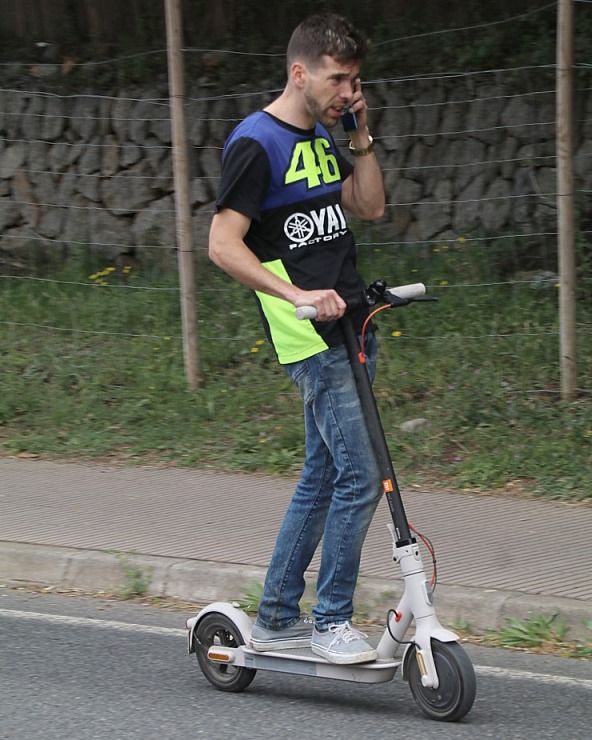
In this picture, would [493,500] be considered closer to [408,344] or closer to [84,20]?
[408,344]

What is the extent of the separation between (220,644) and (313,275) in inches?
51.8

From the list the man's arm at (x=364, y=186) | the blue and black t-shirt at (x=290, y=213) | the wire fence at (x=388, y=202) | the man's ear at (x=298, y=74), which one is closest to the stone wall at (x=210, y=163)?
the wire fence at (x=388, y=202)

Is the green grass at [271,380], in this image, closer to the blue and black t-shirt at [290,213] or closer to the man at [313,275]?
the man at [313,275]

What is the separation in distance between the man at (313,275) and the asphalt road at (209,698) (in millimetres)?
244

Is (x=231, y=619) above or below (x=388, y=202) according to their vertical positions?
below

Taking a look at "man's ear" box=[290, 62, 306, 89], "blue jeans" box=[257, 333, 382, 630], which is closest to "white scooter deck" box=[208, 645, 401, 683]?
"blue jeans" box=[257, 333, 382, 630]

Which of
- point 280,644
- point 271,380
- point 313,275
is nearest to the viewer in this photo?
point 313,275

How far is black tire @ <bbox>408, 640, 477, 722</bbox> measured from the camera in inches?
147

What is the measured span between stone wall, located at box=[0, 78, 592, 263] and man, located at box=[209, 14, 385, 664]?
16.2ft

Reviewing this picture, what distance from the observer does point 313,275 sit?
13.1 feet

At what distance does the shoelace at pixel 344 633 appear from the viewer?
13.1 feet

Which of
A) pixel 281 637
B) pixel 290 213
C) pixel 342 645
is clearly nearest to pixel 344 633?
pixel 342 645

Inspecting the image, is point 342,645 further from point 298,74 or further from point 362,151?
point 298,74

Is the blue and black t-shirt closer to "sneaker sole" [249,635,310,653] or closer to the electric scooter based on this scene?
the electric scooter
